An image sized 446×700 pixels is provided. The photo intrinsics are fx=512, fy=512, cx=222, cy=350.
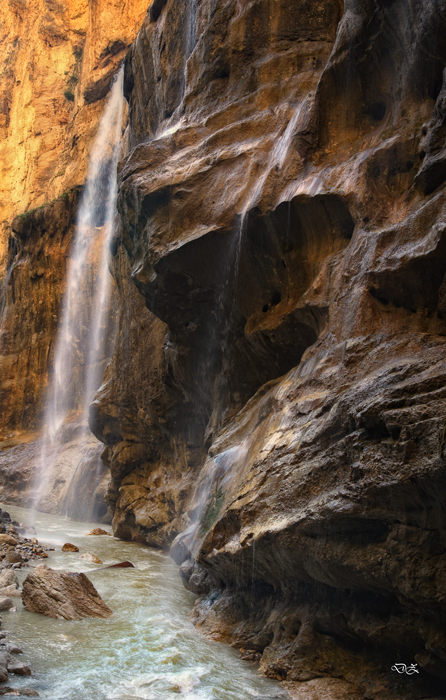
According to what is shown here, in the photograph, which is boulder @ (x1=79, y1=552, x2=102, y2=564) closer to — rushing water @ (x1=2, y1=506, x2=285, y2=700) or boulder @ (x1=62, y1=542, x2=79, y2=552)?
boulder @ (x1=62, y1=542, x2=79, y2=552)

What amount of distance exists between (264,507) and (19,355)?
28.6 m

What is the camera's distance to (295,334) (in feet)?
26.6

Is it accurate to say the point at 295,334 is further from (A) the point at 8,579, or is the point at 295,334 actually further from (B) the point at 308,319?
(A) the point at 8,579

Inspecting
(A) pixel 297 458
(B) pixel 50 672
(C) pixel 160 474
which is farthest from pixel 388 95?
(C) pixel 160 474

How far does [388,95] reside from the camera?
7016 millimetres

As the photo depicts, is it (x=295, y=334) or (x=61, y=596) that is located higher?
(x=295, y=334)

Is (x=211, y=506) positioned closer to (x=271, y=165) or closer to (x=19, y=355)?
(x=271, y=165)

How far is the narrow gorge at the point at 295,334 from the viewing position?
4312mm

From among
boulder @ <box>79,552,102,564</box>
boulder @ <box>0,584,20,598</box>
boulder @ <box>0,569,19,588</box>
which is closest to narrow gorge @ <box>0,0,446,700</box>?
boulder @ <box>79,552,102,564</box>

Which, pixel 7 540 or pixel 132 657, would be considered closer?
pixel 132 657

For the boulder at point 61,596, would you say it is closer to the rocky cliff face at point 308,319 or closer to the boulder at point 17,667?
the rocky cliff face at point 308,319

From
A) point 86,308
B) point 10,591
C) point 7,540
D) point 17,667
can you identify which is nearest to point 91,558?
point 7,540

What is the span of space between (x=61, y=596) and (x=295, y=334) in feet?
16.2

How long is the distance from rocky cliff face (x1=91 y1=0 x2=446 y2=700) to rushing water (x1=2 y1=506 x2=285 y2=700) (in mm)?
432
